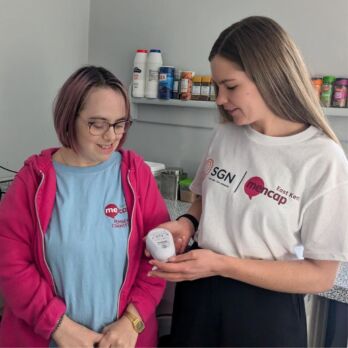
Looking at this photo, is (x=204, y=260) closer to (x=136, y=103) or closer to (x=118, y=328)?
(x=118, y=328)

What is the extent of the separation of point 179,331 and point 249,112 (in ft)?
1.95

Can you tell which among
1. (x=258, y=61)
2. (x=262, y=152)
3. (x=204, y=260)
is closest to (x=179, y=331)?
(x=204, y=260)

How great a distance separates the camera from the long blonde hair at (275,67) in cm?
85

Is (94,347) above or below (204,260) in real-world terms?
below

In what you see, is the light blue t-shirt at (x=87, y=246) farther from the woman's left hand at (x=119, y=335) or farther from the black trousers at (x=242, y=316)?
the black trousers at (x=242, y=316)

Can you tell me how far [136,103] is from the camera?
2.09m

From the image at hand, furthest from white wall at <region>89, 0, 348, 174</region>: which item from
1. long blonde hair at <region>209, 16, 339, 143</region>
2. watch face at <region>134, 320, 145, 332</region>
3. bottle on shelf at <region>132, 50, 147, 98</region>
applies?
watch face at <region>134, 320, 145, 332</region>

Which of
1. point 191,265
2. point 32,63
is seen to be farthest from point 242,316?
point 32,63

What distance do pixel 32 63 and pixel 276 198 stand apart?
5.00ft

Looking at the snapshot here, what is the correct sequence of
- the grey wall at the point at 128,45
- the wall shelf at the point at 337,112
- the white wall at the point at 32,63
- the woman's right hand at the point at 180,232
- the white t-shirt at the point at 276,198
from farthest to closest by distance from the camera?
the white wall at the point at 32,63, the grey wall at the point at 128,45, the wall shelf at the point at 337,112, the woman's right hand at the point at 180,232, the white t-shirt at the point at 276,198

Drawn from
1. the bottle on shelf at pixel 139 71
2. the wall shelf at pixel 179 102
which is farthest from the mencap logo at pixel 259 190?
the bottle on shelf at pixel 139 71

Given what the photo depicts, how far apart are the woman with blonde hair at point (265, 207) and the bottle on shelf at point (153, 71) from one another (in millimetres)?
1028

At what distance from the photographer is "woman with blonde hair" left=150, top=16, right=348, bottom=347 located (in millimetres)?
831

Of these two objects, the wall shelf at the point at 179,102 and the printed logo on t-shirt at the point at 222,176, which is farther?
the wall shelf at the point at 179,102
